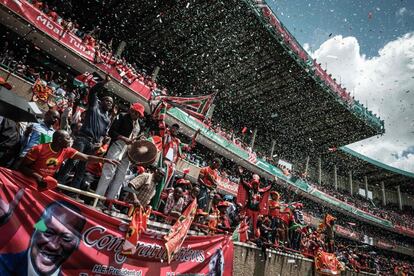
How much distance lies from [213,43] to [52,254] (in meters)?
17.4

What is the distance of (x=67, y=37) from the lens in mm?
10961

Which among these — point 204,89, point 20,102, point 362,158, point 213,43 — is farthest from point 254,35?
point 362,158

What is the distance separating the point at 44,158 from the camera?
2875 mm

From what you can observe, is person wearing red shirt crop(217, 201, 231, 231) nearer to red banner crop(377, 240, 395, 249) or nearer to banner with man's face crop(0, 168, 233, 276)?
banner with man's face crop(0, 168, 233, 276)

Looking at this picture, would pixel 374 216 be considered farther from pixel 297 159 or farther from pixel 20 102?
Result: pixel 20 102

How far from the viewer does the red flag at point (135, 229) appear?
330cm

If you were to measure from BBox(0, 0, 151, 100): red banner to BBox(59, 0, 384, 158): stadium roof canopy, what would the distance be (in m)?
6.00

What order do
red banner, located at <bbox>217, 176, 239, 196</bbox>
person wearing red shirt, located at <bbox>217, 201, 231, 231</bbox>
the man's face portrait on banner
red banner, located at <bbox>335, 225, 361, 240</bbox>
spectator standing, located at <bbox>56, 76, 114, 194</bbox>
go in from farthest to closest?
red banner, located at <bbox>335, 225, 361, 240</bbox>
red banner, located at <bbox>217, 176, 239, 196</bbox>
person wearing red shirt, located at <bbox>217, 201, 231, 231</bbox>
spectator standing, located at <bbox>56, 76, 114, 194</bbox>
the man's face portrait on banner

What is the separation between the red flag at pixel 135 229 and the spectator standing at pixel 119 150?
0.52m

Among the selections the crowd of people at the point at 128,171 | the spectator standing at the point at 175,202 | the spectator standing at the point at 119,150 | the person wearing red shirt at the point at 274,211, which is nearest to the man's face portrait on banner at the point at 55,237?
the crowd of people at the point at 128,171

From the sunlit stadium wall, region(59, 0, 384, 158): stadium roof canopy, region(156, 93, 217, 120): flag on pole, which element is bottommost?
the sunlit stadium wall

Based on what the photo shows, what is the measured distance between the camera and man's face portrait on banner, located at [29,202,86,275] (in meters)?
2.58

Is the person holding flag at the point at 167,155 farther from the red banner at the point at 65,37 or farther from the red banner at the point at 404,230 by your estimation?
the red banner at the point at 404,230

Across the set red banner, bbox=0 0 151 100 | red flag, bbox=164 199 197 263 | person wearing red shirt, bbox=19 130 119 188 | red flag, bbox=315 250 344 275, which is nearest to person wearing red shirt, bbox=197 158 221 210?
red flag, bbox=164 199 197 263
